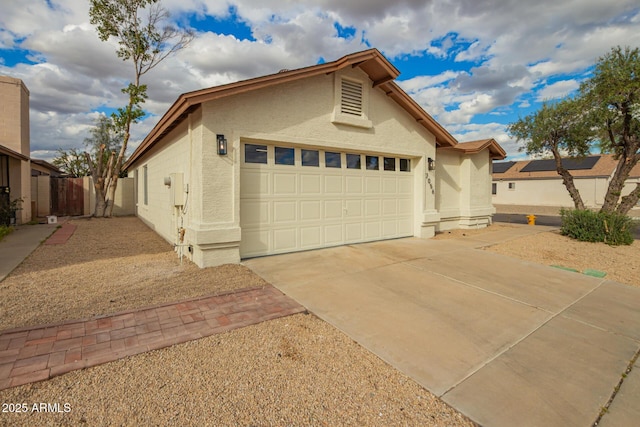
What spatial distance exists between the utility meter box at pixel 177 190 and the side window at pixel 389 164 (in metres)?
5.48

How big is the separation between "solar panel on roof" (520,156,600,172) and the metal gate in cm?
3817

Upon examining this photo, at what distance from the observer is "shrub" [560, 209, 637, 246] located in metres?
8.56

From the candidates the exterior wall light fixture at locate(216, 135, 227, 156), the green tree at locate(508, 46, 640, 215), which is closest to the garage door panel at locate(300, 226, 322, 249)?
the exterior wall light fixture at locate(216, 135, 227, 156)

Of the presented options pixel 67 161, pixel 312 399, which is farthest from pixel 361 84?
pixel 67 161

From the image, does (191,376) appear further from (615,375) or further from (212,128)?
(212,128)

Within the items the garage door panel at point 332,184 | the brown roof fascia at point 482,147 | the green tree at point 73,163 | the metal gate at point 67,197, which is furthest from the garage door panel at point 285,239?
the green tree at point 73,163

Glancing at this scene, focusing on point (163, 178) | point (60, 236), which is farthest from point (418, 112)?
point (60, 236)

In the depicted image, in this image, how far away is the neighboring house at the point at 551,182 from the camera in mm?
27766

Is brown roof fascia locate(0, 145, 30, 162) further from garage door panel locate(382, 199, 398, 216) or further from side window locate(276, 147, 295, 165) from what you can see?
garage door panel locate(382, 199, 398, 216)

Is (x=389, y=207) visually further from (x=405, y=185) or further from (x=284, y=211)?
(x=284, y=211)

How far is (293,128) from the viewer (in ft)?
22.8

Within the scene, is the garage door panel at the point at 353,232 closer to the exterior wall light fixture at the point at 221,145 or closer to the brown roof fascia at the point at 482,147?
the exterior wall light fixture at the point at 221,145

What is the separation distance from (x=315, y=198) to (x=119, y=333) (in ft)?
16.1

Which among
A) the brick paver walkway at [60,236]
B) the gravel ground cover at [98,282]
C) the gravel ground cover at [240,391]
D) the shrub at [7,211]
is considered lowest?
the gravel ground cover at [240,391]
